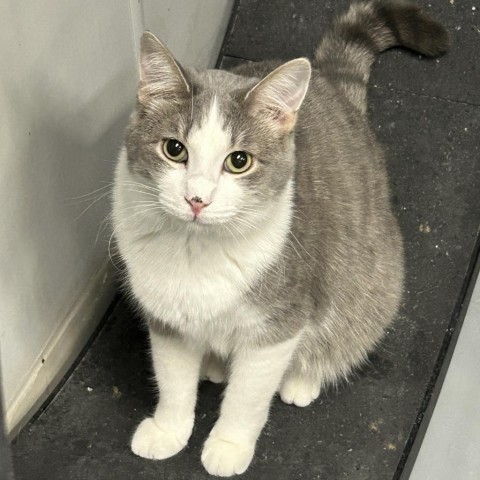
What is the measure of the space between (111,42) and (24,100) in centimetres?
35

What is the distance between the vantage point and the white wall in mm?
1534

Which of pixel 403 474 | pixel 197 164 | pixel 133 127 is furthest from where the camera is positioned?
pixel 403 474

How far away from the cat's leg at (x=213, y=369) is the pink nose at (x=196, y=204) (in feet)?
2.17

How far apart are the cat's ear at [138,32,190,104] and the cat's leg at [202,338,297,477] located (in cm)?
51

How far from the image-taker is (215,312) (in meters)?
1.52

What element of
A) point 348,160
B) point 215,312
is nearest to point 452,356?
point 348,160

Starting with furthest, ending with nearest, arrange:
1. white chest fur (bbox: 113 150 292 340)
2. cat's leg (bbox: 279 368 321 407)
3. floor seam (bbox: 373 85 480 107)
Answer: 1. floor seam (bbox: 373 85 480 107)
2. cat's leg (bbox: 279 368 321 407)
3. white chest fur (bbox: 113 150 292 340)

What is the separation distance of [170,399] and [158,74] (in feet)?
2.24

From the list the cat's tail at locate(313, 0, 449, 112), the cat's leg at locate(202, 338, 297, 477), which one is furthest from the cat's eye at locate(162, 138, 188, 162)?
the cat's tail at locate(313, 0, 449, 112)

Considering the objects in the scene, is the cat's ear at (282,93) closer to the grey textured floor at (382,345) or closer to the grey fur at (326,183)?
the grey fur at (326,183)

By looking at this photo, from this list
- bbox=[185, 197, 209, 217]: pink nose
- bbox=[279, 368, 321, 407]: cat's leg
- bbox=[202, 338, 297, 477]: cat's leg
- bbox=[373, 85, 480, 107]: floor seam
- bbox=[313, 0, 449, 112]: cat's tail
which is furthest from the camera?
bbox=[373, 85, 480, 107]: floor seam

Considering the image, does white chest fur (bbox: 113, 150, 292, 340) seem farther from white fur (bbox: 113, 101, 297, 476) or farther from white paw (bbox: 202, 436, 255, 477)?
white paw (bbox: 202, 436, 255, 477)

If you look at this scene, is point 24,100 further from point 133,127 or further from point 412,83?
point 412,83

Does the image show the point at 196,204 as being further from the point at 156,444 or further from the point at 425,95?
the point at 425,95
